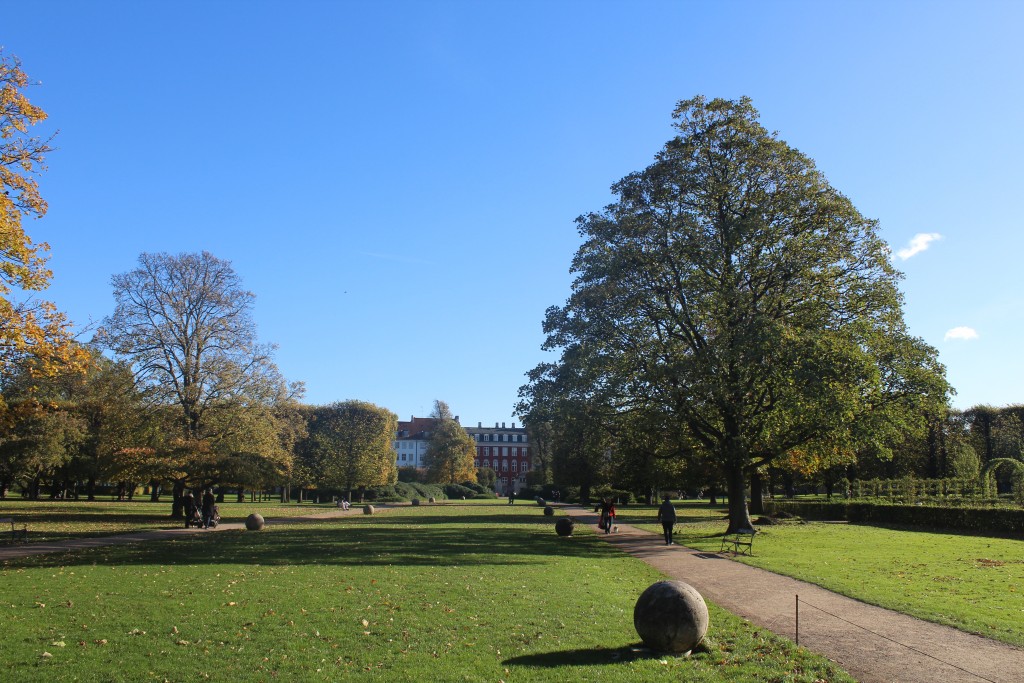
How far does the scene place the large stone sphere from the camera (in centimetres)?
931

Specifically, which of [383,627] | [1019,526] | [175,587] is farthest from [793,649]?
Answer: [1019,526]

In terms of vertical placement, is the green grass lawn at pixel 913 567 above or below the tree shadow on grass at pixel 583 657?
below

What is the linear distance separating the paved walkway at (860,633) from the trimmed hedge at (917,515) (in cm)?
1873

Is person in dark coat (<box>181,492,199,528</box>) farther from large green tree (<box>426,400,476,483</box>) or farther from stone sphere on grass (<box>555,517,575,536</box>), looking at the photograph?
large green tree (<box>426,400,476,483</box>)

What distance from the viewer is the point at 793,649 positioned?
9922 mm

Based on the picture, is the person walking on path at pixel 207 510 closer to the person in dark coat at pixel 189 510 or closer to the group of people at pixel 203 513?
the group of people at pixel 203 513

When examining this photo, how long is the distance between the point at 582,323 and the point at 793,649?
21069mm

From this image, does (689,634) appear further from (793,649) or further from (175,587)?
(175,587)

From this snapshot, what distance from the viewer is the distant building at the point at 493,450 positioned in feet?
522

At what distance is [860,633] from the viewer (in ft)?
36.1

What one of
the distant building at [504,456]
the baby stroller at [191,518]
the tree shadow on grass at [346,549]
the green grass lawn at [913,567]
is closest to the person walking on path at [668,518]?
the green grass lawn at [913,567]

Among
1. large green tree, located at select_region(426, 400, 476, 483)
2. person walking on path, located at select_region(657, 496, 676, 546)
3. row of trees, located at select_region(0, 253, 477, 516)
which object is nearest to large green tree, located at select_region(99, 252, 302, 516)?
row of trees, located at select_region(0, 253, 477, 516)

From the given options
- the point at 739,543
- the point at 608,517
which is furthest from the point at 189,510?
the point at 739,543

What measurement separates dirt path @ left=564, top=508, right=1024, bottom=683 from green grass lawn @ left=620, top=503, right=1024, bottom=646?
59cm
